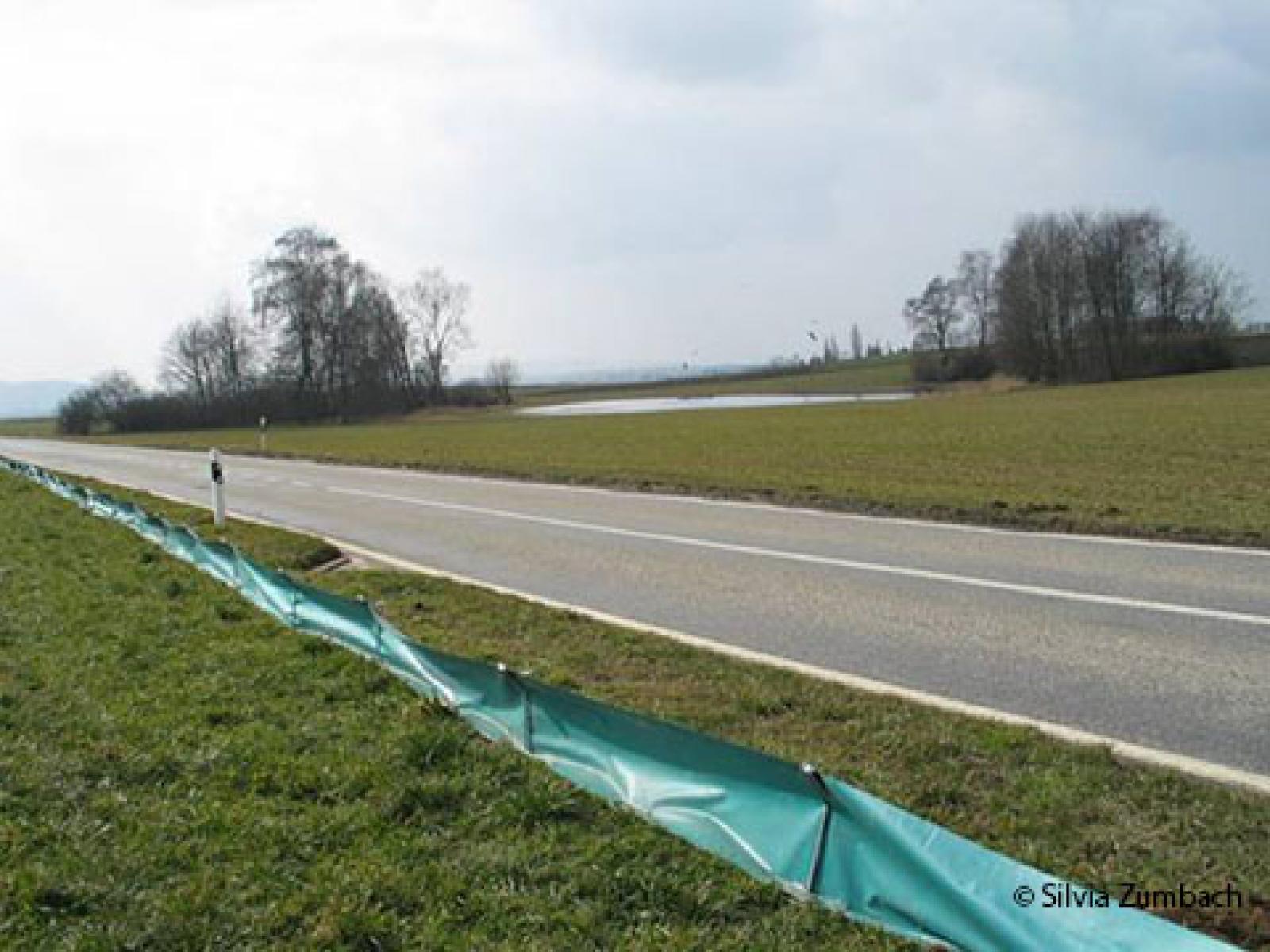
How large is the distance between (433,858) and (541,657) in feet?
9.63

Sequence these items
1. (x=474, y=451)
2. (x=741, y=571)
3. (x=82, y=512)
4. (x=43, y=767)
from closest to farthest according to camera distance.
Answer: (x=43, y=767) → (x=741, y=571) → (x=82, y=512) → (x=474, y=451)

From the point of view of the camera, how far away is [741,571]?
931cm

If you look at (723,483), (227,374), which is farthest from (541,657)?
(227,374)

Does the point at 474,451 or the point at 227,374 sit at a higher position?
the point at 227,374

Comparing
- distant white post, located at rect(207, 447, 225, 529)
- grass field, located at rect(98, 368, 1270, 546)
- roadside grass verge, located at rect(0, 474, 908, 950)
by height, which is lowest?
grass field, located at rect(98, 368, 1270, 546)

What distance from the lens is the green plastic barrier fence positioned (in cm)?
276

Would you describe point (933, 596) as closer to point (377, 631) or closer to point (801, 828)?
point (377, 631)

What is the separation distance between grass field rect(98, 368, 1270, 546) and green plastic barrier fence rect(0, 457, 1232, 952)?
8.36 m

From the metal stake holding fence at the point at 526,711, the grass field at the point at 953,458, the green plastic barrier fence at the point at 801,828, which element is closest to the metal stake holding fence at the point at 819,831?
the green plastic barrier fence at the point at 801,828

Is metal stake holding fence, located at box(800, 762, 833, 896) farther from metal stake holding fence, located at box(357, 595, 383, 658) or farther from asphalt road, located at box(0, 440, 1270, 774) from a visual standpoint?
metal stake holding fence, located at box(357, 595, 383, 658)

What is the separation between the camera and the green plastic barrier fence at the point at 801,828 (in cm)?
276

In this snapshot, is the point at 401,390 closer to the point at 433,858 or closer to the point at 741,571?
the point at 741,571

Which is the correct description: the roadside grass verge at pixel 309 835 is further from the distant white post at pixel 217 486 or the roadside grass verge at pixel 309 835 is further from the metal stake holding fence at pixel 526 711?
the distant white post at pixel 217 486

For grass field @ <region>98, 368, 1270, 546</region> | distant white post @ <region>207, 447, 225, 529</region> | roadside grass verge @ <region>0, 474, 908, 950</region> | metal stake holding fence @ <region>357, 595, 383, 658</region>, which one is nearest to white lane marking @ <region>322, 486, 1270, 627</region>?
grass field @ <region>98, 368, 1270, 546</region>
